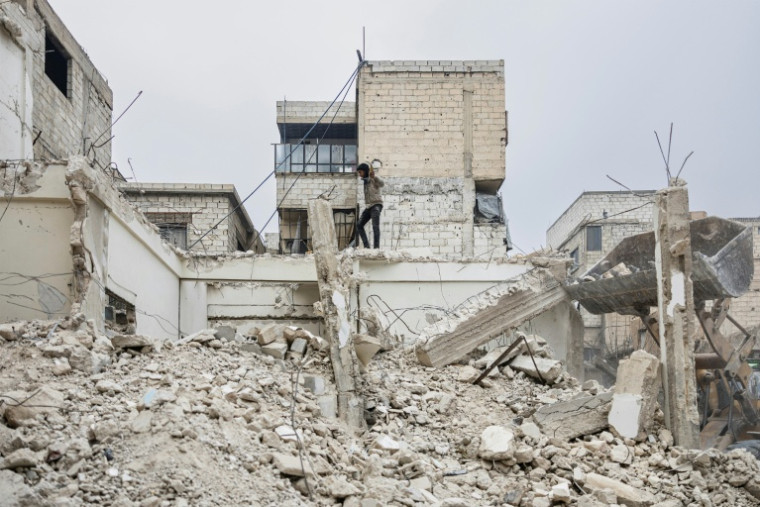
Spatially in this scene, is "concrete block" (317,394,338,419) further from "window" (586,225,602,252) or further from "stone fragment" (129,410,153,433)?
"window" (586,225,602,252)

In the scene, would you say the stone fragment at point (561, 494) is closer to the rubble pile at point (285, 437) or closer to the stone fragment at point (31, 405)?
the rubble pile at point (285, 437)

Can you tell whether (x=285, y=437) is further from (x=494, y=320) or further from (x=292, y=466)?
(x=494, y=320)

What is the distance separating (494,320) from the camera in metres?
10.6

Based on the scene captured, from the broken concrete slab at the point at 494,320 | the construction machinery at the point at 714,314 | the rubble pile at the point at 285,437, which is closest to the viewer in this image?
the rubble pile at the point at 285,437

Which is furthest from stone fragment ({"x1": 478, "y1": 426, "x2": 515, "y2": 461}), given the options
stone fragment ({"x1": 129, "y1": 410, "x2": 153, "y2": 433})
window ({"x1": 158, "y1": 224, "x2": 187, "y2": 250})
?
window ({"x1": 158, "y1": 224, "x2": 187, "y2": 250})

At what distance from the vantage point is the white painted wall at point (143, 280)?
8.77m

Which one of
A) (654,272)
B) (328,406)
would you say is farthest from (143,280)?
(654,272)

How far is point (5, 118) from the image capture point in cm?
968

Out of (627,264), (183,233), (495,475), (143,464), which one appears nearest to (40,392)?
(143,464)

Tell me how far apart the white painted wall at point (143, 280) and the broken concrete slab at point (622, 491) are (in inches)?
214

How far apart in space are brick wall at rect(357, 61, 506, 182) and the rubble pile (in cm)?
892

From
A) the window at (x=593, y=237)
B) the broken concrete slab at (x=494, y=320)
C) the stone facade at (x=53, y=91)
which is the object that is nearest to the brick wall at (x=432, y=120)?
the broken concrete slab at (x=494, y=320)

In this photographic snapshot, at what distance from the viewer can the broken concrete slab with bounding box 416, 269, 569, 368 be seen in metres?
9.55

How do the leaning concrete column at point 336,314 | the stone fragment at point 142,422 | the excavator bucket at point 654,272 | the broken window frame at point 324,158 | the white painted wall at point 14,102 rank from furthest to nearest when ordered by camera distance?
the broken window frame at point 324,158, the excavator bucket at point 654,272, the white painted wall at point 14,102, the leaning concrete column at point 336,314, the stone fragment at point 142,422
